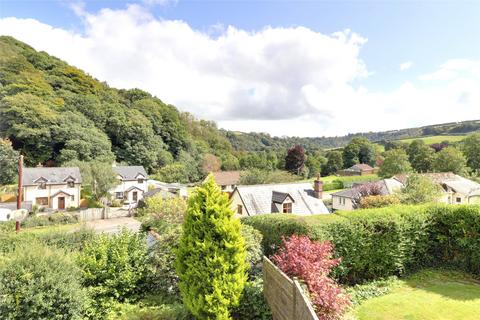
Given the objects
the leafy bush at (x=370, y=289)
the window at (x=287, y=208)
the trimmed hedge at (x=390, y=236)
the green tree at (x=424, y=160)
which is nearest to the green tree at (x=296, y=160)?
the green tree at (x=424, y=160)

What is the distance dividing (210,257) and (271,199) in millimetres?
14455

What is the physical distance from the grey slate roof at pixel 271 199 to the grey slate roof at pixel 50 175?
26662mm

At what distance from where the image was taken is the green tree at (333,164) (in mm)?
80438

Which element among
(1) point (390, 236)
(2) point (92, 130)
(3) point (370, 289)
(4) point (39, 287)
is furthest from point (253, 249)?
(2) point (92, 130)

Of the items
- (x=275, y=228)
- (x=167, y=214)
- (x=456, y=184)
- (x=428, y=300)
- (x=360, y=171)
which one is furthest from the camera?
(x=360, y=171)

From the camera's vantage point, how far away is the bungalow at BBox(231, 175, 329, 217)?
20266mm

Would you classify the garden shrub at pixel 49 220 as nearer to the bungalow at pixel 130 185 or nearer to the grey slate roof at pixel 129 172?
the bungalow at pixel 130 185

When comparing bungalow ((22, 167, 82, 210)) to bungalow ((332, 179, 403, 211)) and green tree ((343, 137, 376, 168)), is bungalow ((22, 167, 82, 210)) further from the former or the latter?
green tree ((343, 137, 376, 168))

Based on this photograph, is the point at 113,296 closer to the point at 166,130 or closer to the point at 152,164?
the point at 152,164

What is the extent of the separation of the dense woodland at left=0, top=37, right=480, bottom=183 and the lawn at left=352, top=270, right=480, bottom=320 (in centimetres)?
3258

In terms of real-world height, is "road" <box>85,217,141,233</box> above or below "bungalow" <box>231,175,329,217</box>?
below

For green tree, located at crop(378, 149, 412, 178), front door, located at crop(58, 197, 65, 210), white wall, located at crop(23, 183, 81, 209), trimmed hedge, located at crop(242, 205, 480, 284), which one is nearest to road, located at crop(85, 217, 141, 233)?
white wall, located at crop(23, 183, 81, 209)

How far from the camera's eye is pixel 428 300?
8578mm

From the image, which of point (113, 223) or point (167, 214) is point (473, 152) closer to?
point (167, 214)
